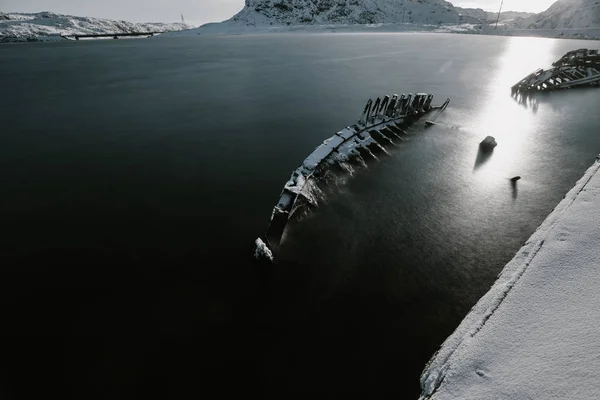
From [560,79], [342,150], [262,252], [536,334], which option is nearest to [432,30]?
[560,79]

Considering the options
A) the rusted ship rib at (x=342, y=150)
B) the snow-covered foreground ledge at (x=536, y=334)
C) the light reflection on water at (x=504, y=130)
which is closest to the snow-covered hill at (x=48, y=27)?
the rusted ship rib at (x=342, y=150)

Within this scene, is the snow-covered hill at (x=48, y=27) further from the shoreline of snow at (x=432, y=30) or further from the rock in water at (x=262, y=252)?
the rock in water at (x=262, y=252)

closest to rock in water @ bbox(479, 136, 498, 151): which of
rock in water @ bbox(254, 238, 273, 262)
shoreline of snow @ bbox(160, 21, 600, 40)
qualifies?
rock in water @ bbox(254, 238, 273, 262)

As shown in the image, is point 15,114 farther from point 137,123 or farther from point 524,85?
point 524,85

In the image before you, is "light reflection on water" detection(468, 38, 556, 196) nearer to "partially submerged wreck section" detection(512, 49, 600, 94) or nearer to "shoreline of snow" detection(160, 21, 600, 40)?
"partially submerged wreck section" detection(512, 49, 600, 94)

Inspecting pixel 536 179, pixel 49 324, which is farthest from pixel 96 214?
pixel 536 179

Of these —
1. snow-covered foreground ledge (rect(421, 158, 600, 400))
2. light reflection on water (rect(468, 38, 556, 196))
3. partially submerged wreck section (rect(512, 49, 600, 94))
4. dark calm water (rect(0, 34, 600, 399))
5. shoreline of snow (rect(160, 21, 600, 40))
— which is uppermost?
shoreline of snow (rect(160, 21, 600, 40))
